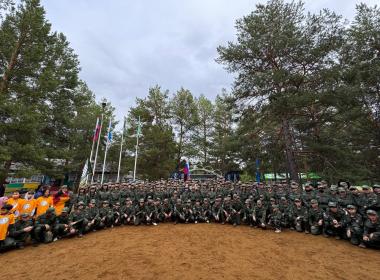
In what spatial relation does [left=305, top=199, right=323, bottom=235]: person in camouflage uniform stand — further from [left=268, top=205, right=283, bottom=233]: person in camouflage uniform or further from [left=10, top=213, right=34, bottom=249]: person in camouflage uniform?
[left=10, top=213, right=34, bottom=249]: person in camouflage uniform

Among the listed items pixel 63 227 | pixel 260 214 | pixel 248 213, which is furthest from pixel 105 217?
pixel 260 214

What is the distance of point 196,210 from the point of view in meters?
10.3

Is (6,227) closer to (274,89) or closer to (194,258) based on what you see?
(194,258)

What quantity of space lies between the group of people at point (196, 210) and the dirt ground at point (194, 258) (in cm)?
51

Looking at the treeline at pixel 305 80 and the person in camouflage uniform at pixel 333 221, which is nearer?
the person in camouflage uniform at pixel 333 221

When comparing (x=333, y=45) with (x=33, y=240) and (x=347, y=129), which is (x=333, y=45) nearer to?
(x=347, y=129)

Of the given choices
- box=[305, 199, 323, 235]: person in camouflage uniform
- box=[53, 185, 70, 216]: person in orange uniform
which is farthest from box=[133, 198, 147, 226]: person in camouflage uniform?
box=[305, 199, 323, 235]: person in camouflage uniform

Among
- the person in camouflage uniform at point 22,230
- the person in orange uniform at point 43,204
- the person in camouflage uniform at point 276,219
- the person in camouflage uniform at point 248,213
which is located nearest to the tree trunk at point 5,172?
the person in orange uniform at point 43,204

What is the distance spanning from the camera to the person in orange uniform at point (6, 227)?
6602 millimetres

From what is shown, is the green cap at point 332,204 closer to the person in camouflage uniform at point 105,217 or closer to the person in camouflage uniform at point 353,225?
the person in camouflage uniform at point 353,225

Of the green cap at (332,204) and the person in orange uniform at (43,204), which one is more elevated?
the green cap at (332,204)

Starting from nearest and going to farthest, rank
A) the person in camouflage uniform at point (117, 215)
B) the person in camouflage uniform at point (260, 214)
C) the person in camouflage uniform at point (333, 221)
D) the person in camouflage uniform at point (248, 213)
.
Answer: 1. the person in camouflage uniform at point (333, 221)
2. the person in camouflage uniform at point (260, 214)
3. the person in camouflage uniform at point (248, 213)
4. the person in camouflage uniform at point (117, 215)

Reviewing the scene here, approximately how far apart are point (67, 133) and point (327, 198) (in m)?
21.6

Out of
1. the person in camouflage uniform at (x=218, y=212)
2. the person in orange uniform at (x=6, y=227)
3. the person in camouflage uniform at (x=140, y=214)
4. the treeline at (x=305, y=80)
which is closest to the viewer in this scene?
the person in orange uniform at (x=6, y=227)
